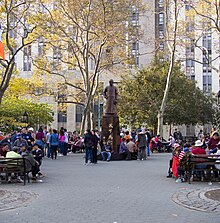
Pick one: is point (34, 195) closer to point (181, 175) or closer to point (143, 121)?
point (181, 175)

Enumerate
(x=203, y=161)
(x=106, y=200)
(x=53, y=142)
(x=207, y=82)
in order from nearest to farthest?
A: (x=106, y=200) → (x=203, y=161) → (x=53, y=142) → (x=207, y=82)

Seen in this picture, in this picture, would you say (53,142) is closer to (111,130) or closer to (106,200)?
(111,130)

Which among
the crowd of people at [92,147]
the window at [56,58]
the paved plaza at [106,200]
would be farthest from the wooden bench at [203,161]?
the window at [56,58]

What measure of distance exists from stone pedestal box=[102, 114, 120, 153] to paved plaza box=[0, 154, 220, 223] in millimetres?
9237

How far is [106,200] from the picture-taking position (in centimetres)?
1165

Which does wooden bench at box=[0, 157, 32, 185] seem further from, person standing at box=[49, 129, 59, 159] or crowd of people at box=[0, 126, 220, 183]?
person standing at box=[49, 129, 59, 159]

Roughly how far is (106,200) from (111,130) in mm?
15734

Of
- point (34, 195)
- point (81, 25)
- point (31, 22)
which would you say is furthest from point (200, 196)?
point (81, 25)

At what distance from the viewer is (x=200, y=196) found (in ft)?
40.1

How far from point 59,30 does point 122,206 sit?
27.2 metres

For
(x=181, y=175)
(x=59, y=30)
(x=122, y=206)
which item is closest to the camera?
(x=122, y=206)

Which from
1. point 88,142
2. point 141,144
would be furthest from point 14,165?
point 141,144

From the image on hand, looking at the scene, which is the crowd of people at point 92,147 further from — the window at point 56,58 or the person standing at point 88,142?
the window at point 56,58

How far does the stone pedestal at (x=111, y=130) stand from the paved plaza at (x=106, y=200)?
30.3 feet
